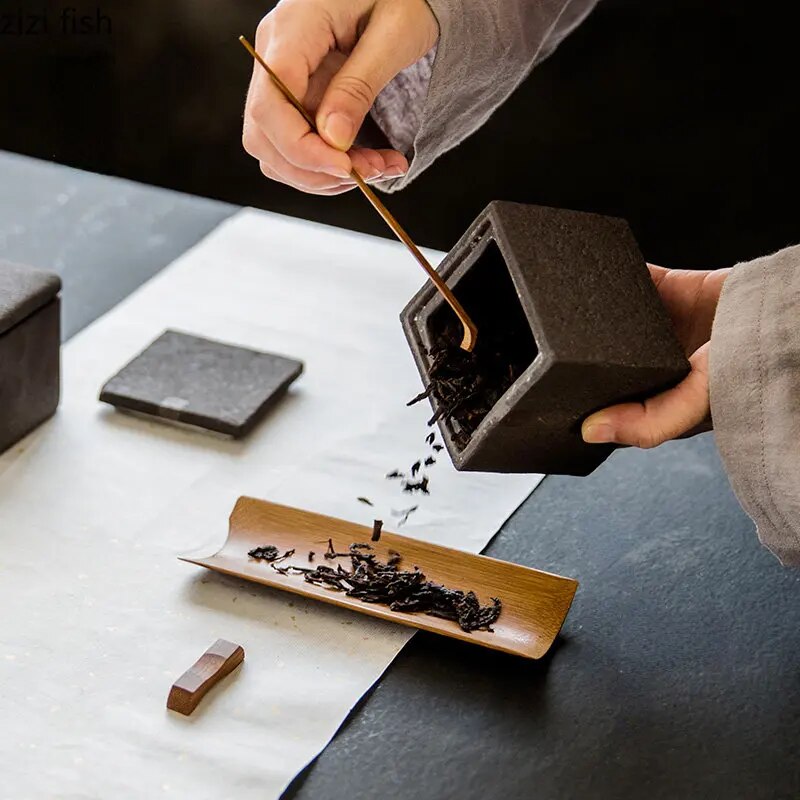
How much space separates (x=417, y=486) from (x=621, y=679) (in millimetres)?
370

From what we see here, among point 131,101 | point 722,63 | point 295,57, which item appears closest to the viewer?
point 295,57

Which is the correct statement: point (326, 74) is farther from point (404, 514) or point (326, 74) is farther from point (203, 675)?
point (203, 675)

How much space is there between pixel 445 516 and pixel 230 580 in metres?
0.29

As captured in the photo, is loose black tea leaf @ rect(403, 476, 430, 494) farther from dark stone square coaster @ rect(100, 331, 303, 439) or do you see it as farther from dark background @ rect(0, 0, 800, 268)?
dark background @ rect(0, 0, 800, 268)

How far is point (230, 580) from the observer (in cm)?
137

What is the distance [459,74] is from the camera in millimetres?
1520

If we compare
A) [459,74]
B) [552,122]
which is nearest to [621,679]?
[459,74]

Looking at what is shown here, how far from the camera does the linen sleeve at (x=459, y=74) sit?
1.48 metres

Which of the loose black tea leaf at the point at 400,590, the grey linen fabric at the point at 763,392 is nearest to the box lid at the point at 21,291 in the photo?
the loose black tea leaf at the point at 400,590

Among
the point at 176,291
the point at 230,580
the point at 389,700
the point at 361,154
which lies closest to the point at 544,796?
the point at 389,700

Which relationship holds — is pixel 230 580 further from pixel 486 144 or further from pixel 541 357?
pixel 486 144

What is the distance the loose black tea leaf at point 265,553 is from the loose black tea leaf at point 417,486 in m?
0.19

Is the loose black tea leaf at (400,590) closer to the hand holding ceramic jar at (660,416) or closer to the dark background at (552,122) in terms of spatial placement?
the hand holding ceramic jar at (660,416)

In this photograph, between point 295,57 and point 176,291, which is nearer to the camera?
point 295,57
